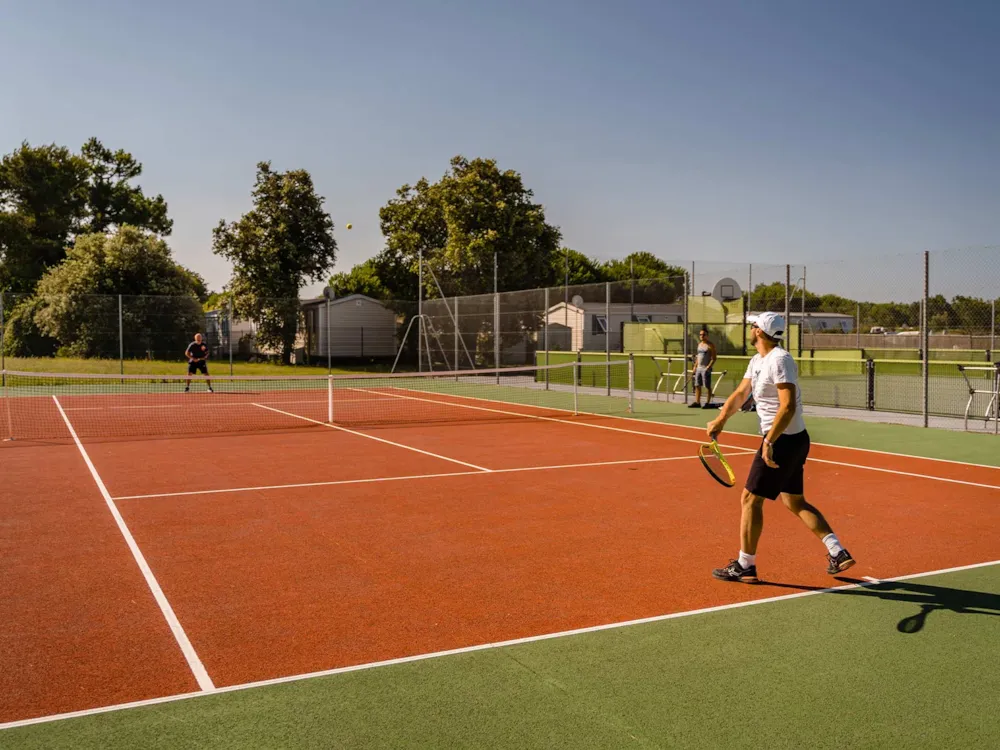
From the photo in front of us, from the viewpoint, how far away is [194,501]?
920 cm

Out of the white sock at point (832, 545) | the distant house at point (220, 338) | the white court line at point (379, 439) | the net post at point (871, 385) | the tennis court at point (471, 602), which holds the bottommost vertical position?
the tennis court at point (471, 602)

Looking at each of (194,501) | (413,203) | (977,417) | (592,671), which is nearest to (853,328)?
(977,417)

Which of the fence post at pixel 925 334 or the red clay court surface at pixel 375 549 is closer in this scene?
the red clay court surface at pixel 375 549

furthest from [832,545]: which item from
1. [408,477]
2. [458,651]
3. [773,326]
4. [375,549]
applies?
[408,477]

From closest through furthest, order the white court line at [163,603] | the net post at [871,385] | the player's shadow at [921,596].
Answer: the white court line at [163,603] < the player's shadow at [921,596] < the net post at [871,385]

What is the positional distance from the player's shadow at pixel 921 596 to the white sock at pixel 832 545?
0.25m

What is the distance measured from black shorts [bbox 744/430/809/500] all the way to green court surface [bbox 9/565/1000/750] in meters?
0.89

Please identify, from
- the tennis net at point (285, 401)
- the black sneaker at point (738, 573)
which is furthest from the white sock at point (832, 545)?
the tennis net at point (285, 401)

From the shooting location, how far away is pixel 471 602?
227 inches

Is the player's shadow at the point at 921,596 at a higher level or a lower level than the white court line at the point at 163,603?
lower

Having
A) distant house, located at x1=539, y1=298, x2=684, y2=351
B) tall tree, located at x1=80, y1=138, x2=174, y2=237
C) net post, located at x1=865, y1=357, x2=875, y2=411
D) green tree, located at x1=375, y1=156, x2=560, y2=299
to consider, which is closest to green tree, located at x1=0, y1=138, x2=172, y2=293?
tall tree, located at x1=80, y1=138, x2=174, y2=237

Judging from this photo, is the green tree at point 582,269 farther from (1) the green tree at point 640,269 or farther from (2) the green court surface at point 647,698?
(2) the green court surface at point 647,698

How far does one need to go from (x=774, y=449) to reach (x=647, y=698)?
2211 millimetres

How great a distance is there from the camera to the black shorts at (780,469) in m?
5.84
